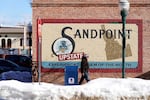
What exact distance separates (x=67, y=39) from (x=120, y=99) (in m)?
12.1

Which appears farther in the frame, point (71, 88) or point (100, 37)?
point (100, 37)

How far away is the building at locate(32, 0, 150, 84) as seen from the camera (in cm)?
2642

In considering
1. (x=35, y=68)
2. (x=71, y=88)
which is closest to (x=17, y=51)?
(x=35, y=68)

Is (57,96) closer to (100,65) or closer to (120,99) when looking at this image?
(120,99)

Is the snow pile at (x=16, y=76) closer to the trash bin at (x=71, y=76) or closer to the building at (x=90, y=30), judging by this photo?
the building at (x=90, y=30)

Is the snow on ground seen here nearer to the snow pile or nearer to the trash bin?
the trash bin

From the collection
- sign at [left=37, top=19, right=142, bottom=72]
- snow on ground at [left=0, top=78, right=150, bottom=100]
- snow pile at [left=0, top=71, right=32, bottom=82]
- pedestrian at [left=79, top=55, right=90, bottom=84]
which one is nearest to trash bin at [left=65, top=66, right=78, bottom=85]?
pedestrian at [left=79, top=55, right=90, bottom=84]

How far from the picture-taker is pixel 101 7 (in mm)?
26453

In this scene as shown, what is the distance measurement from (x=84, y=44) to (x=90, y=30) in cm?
80

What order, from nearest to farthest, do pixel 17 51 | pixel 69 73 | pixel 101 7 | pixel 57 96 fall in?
pixel 57 96 → pixel 69 73 → pixel 101 7 → pixel 17 51

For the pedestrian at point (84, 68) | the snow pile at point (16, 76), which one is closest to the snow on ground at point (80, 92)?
the pedestrian at point (84, 68)

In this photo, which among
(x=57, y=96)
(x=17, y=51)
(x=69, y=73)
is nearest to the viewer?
(x=57, y=96)

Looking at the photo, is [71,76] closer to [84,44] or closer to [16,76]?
[84,44]

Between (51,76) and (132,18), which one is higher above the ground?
(132,18)
